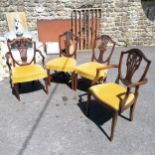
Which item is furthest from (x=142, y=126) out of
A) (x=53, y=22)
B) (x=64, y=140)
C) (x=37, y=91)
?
(x=53, y=22)

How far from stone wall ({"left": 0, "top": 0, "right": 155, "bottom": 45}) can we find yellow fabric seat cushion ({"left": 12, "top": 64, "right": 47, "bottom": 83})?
305cm

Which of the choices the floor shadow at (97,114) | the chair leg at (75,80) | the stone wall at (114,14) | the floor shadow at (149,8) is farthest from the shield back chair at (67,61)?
the floor shadow at (149,8)

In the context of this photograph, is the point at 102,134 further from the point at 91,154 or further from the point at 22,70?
the point at 22,70

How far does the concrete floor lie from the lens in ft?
11.2

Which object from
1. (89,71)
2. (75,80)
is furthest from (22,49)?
(89,71)

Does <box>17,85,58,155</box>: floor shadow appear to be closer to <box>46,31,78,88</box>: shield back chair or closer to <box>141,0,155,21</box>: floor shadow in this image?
<box>46,31,78,88</box>: shield back chair

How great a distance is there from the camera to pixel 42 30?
7.49 m

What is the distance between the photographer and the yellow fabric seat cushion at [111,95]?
3.46 m

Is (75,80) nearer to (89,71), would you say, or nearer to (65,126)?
(89,71)

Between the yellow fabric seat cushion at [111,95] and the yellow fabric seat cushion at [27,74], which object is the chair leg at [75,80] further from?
the yellow fabric seat cushion at [111,95]

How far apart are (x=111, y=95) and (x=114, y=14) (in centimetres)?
464

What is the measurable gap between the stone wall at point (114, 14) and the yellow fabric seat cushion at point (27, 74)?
3.05 m

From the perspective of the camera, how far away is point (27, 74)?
4.51m

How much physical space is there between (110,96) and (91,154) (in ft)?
3.04
